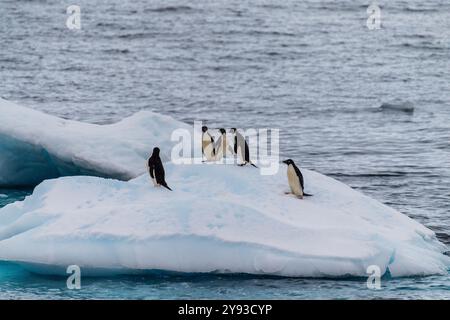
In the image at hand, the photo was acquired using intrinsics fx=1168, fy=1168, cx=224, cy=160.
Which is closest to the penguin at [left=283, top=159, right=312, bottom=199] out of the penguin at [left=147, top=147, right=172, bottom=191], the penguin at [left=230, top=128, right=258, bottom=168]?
the penguin at [left=230, top=128, right=258, bottom=168]

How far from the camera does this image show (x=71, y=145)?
18.5m

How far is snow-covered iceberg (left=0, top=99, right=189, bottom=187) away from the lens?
18.4 meters

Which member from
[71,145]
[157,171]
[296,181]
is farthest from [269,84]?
[157,171]

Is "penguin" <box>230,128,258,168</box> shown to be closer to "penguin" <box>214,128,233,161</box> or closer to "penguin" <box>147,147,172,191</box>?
"penguin" <box>214,128,233,161</box>

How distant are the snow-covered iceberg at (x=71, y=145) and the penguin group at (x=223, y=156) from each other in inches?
64.9

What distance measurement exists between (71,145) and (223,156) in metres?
2.75

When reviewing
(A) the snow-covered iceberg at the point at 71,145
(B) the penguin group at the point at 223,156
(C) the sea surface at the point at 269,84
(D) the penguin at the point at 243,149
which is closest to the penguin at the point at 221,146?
(B) the penguin group at the point at 223,156

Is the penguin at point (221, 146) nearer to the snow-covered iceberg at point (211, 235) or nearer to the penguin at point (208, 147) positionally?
the penguin at point (208, 147)

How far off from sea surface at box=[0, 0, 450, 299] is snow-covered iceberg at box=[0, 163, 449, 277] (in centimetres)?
20

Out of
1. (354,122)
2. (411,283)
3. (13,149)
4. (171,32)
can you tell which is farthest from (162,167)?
(171,32)

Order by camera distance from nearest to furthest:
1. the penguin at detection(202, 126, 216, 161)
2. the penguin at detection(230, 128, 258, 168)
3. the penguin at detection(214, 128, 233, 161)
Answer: the penguin at detection(230, 128, 258, 168) → the penguin at detection(214, 128, 233, 161) → the penguin at detection(202, 126, 216, 161)

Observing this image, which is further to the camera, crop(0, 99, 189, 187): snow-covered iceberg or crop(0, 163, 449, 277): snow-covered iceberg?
crop(0, 99, 189, 187): snow-covered iceberg

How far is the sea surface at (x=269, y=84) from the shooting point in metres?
13.5

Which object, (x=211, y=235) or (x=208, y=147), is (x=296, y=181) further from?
(x=208, y=147)
